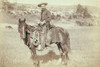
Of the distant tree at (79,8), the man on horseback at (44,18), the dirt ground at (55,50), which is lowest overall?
the dirt ground at (55,50)

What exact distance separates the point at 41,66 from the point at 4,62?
31 cm

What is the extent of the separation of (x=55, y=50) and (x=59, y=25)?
0.22m

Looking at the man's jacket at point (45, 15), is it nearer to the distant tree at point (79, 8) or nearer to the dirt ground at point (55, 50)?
the dirt ground at point (55, 50)

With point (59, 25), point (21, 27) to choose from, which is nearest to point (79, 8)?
point (59, 25)

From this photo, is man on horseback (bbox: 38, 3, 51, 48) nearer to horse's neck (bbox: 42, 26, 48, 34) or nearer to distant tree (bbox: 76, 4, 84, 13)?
horse's neck (bbox: 42, 26, 48, 34)

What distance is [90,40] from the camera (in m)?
1.46

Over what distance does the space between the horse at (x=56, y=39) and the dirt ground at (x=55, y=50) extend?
0.04 m

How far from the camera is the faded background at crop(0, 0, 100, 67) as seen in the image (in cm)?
136

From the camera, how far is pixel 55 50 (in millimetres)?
1402

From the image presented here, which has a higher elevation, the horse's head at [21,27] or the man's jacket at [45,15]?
the man's jacket at [45,15]

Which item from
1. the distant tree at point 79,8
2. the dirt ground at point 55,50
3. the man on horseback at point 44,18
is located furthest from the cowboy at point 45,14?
the distant tree at point 79,8

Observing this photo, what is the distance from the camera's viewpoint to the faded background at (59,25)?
1.36 m

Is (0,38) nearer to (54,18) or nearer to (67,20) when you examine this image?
(54,18)

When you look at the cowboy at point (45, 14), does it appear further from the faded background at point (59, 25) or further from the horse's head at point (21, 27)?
the horse's head at point (21, 27)
